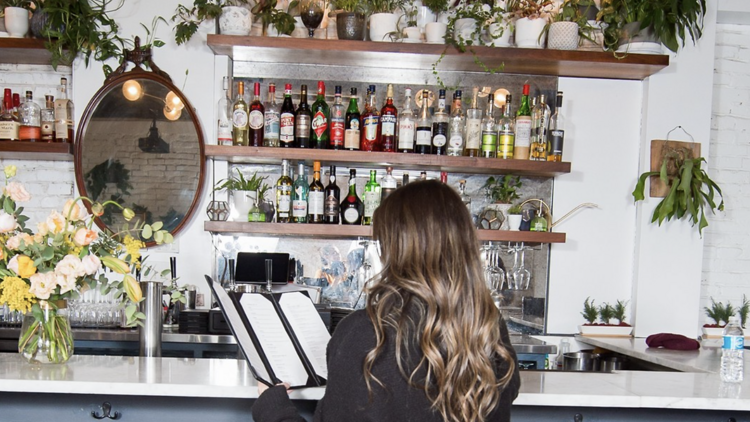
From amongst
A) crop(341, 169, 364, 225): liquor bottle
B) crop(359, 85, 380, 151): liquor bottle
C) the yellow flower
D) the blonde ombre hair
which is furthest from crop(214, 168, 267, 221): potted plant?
the blonde ombre hair

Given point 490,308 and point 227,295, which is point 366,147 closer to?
point 227,295

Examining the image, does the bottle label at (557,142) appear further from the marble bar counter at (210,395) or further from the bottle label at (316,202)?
the marble bar counter at (210,395)

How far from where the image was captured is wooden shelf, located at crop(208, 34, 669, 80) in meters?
3.20

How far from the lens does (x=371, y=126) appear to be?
10.7 ft

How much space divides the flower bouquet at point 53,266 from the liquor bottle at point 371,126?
1.60 meters

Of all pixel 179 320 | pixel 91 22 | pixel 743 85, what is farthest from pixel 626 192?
pixel 91 22

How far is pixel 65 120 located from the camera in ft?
11.2

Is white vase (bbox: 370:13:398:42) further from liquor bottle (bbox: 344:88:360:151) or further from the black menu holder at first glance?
the black menu holder

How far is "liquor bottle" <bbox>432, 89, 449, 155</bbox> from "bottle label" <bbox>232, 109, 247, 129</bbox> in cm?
93

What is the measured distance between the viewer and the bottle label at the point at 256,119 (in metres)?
3.25

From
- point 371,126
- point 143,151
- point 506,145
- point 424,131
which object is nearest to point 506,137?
point 506,145

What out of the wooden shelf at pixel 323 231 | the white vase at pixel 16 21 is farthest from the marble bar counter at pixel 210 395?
the white vase at pixel 16 21

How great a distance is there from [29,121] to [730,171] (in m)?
3.74

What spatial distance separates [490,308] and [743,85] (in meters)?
3.17
